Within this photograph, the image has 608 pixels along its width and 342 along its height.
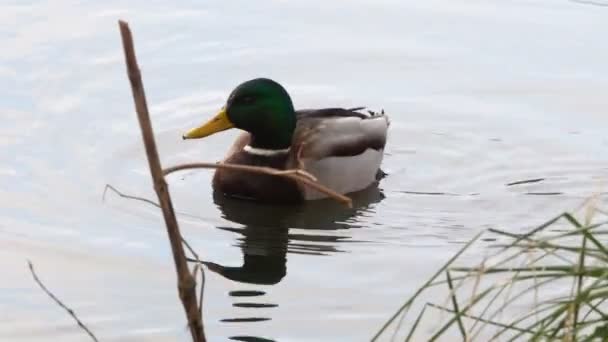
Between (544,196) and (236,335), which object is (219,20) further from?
(236,335)

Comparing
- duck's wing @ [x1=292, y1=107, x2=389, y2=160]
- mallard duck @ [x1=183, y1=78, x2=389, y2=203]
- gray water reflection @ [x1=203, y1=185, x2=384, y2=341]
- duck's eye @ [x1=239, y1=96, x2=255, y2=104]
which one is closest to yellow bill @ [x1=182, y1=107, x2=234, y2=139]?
mallard duck @ [x1=183, y1=78, x2=389, y2=203]

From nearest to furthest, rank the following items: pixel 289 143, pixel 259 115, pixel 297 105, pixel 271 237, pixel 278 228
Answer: pixel 271 237 < pixel 278 228 < pixel 259 115 < pixel 289 143 < pixel 297 105

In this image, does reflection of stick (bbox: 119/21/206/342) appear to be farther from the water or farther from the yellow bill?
the yellow bill

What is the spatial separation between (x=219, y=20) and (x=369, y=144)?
230 centimetres

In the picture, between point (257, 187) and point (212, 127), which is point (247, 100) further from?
point (257, 187)

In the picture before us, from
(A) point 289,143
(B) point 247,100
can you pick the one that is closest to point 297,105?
(A) point 289,143

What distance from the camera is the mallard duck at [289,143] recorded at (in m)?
7.89

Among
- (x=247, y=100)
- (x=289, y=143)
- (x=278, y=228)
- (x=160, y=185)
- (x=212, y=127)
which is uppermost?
(x=160, y=185)

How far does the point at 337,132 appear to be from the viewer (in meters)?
8.23

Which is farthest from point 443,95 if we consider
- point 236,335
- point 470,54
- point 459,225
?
point 236,335

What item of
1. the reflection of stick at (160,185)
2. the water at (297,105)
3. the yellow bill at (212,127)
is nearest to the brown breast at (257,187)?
the water at (297,105)

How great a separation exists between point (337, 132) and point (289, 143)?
0.29 meters

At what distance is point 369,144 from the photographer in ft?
27.1

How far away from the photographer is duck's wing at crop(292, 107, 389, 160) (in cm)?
816
